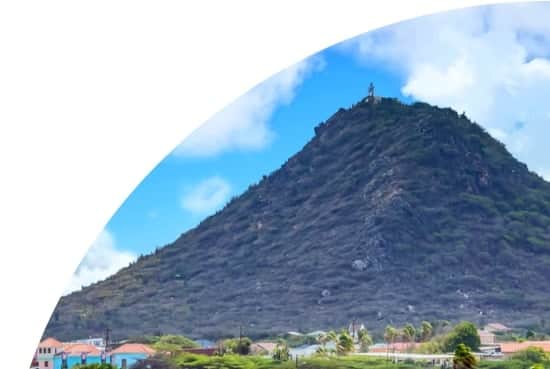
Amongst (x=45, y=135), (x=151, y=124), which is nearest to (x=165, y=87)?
(x=151, y=124)

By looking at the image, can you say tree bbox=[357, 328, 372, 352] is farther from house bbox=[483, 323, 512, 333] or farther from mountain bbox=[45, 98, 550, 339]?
house bbox=[483, 323, 512, 333]

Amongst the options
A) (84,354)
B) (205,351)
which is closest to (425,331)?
(205,351)

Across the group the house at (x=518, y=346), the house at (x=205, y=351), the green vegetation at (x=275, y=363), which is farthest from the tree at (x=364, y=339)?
the house at (x=205, y=351)

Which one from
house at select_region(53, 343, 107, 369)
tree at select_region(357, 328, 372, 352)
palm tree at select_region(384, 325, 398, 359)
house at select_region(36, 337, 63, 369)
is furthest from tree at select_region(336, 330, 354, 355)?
house at select_region(36, 337, 63, 369)

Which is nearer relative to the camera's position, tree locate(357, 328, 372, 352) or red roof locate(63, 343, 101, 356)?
red roof locate(63, 343, 101, 356)

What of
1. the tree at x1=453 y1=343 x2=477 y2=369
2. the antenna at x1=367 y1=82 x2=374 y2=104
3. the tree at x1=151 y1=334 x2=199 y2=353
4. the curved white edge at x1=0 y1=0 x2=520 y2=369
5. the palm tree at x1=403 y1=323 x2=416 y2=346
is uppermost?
the antenna at x1=367 y1=82 x2=374 y2=104

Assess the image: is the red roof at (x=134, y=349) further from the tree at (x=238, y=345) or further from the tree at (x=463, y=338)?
the tree at (x=463, y=338)

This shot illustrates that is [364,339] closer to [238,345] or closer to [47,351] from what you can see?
[238,345]
